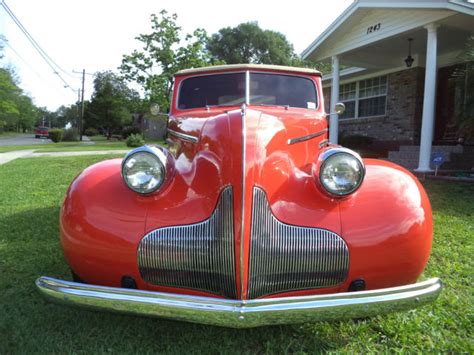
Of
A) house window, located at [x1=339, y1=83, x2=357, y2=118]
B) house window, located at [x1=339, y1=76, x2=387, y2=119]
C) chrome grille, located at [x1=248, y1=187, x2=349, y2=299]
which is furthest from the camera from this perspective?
house window, located at [x1=339, y1=83, x2=357, y2=118]

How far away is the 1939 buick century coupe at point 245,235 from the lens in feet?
5.92

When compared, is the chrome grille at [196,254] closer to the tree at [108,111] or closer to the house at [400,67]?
the house at [400,67]

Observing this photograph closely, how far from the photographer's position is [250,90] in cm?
351

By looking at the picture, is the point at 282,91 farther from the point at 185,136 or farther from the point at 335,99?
the point at 335,99

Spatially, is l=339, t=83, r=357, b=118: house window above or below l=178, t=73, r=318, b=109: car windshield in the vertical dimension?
above

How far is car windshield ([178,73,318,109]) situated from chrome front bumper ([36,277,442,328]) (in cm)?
208

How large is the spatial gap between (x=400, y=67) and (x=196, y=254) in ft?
39.9

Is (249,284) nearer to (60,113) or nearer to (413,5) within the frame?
(413,5)

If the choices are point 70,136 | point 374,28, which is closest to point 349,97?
point 374,28

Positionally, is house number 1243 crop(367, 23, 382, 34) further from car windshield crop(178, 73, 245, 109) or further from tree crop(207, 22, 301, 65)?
tree crop(207, 22, 301, 65)

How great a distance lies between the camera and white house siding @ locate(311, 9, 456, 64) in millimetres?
8688

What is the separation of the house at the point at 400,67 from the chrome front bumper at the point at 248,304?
6.60 m

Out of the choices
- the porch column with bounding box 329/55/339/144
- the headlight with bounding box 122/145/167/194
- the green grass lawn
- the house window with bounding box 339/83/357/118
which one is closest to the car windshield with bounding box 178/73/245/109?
the headlight with bounding box 122/145/167/194

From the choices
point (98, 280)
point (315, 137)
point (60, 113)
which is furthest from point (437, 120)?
point (60, 113)
